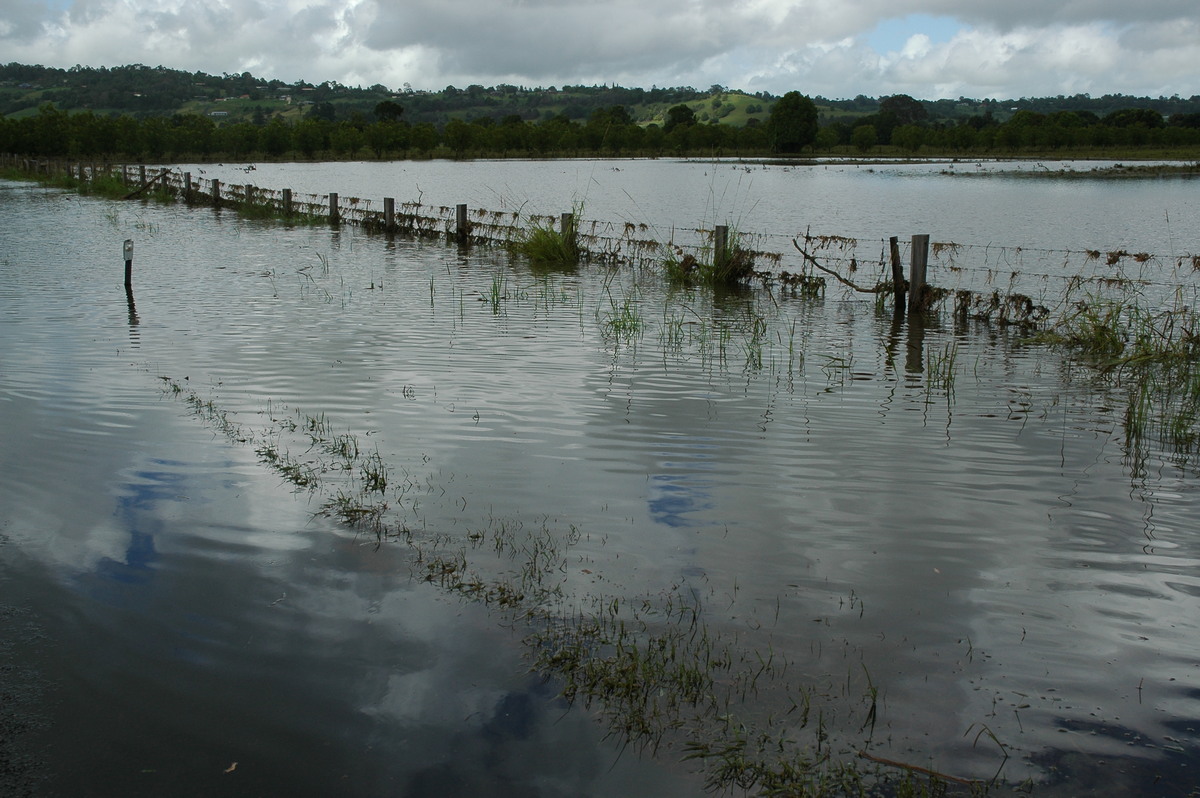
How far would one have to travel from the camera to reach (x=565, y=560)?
5648mm

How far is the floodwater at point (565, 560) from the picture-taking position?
3.88 m

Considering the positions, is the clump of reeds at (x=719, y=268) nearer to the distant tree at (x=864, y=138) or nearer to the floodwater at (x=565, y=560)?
the floodwater at (x=565, y=560)

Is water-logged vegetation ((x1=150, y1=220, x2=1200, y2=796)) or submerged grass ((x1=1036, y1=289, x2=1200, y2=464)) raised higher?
submerged grass ((x1=1036, y1=289, x2=1200, y2=464))

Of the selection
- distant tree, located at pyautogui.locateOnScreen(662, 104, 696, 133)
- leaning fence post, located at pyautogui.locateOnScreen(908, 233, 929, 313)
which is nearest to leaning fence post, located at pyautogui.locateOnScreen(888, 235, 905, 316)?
leaning fence post, located at pyautogui.locateOnScreen(908, 233, 929, 313)

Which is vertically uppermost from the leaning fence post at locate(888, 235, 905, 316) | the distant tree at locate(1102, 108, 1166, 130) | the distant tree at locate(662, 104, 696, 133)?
the distant tree at locate(662, 104, 696, 133)

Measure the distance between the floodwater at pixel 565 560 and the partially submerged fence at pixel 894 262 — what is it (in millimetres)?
4291

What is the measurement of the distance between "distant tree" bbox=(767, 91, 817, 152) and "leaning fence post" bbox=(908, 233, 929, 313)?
118178 mm

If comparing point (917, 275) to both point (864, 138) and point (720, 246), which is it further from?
point (864, 138)

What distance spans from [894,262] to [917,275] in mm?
440

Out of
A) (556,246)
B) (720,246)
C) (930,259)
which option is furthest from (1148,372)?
(930,259)

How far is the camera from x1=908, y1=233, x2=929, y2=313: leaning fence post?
52.5 ft

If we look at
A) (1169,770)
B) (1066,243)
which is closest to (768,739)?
(1169,770)

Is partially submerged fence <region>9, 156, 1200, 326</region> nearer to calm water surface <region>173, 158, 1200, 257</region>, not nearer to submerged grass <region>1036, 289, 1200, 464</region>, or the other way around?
submerged grass <region>1036, 289, 1200, 464</region>

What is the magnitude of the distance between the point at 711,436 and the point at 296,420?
11.7 ft
